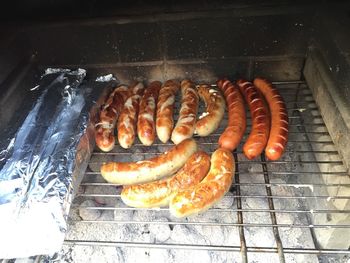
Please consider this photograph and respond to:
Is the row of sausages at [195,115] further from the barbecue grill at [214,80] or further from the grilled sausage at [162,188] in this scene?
the grilled sausage at [162,188]

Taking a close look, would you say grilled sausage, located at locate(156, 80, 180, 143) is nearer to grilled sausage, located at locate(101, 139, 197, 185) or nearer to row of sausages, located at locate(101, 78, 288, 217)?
row of sausages, located at locate(101, 78, 288, 217)

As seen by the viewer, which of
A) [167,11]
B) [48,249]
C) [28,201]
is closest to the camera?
[48,249]

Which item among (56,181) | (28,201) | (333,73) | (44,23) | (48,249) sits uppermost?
(44,23)

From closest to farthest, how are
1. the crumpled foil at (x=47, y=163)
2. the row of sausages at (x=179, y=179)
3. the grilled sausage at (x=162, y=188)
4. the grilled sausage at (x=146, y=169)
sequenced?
the crumpled foil at (x=47, y=163), the row of sausages at (x=179, y=179), the grilled sausage at (x=162, y=188), the grilled sausage at (x=146, y=169)

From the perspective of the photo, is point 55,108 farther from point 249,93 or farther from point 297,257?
point 297,257

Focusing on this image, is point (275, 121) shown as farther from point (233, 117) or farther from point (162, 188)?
point (162, 188)

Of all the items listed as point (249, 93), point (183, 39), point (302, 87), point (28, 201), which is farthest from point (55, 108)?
point (302, 87)

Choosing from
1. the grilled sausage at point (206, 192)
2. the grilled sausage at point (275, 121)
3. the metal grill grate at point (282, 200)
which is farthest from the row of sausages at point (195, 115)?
the grilled sausage at point (206, 192)
